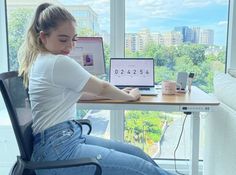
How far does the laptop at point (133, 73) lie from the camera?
2223 mm

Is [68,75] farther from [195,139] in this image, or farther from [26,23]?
[26,23]

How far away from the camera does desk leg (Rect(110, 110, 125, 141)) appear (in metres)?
2.69

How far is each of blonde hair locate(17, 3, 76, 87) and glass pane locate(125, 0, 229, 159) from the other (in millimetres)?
1269

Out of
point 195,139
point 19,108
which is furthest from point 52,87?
point 195,139

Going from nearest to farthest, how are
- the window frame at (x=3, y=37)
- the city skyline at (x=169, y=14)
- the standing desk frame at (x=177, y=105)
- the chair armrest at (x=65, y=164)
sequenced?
the chair armrest at (x=65, y=164) < the standing desk frame at (x=177, y=105) < the city skyline at (x=169, y=14) < the window frame at (x=3, y=37)

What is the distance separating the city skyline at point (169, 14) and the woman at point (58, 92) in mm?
1214

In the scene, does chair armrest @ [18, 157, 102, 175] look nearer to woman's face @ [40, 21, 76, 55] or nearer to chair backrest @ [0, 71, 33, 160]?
chair backrest @ [0, 71, 33, 160]

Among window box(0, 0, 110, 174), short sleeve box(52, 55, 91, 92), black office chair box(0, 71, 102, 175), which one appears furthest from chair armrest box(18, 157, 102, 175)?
window box(0, 0, 110, 174)

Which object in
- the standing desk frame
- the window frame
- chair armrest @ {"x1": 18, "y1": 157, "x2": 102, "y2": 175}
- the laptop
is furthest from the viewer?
the window frame

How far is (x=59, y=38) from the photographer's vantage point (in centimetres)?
140

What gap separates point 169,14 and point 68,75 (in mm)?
1517

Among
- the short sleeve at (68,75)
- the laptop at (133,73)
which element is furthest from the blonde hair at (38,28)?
the laptop at (133,73)

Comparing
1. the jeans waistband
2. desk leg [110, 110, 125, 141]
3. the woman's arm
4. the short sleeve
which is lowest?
desk leg [110, 110, 125, 141]

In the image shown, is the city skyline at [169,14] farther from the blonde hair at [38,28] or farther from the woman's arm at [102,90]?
the blonde hair at [38,28]
